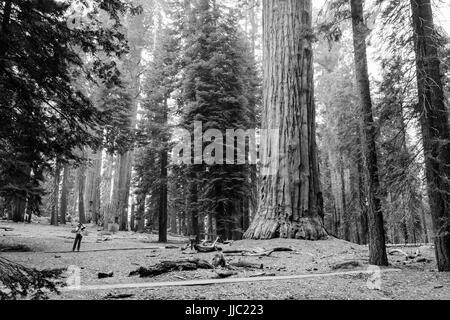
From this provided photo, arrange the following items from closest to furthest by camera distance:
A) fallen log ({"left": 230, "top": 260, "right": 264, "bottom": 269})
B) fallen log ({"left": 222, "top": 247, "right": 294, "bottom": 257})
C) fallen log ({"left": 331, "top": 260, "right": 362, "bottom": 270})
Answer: fallen log ({"left": 331, "top": 260, "right": 362, "bottom": 270}) → fallen log ({"left": 230, "top": 260, "right": 264, "bottom": 269}) → fallen log ({"left": 222, "top": 247, "right": 294, "bottom": 257})

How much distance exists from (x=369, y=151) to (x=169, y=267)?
408 cm

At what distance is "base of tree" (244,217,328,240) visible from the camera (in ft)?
25.8

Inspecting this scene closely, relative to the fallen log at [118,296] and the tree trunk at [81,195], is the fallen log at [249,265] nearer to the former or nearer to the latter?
the fallen log at [118,296]

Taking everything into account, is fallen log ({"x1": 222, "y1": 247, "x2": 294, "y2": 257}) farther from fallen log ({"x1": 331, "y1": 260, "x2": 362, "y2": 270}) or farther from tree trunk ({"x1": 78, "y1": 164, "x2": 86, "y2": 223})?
tree trunk ({"x1": 78, "y1": 164, "x2": 86, "y2": 223})

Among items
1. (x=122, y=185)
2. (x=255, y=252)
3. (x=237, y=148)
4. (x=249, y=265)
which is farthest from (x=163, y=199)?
(x=249, y=265)

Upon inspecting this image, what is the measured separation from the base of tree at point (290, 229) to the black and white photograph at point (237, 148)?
4cm

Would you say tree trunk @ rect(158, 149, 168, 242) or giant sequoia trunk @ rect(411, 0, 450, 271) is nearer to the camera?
giant sequoia trunk @ rect(411, 0, 450, 271)

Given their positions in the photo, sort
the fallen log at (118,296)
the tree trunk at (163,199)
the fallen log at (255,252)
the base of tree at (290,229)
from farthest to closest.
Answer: the tree trunk at (163,199) → the base of tree at (290,229) → the fallen log at (255,252) → the fallen log at (118,296)

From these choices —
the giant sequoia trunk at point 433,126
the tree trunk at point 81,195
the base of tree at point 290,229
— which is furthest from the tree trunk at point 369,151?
the tree trunk at point 81,195

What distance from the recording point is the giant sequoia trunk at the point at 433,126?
4953 millimetres

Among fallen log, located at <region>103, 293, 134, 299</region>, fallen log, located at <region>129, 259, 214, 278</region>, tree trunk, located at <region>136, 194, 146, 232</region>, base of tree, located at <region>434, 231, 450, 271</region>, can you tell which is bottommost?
fallen log, located at <region>103, 293, 134, 299</region>

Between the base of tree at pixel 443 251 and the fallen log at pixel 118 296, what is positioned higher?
the base of tree at pixel 443 251

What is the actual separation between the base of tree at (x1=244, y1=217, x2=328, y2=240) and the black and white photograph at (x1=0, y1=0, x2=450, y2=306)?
4 centimetres

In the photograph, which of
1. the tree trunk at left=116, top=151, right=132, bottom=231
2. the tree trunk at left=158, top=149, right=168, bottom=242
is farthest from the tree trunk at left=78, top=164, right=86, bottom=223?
the tree trunk at left=158, top=149, right=168, bottom=242
